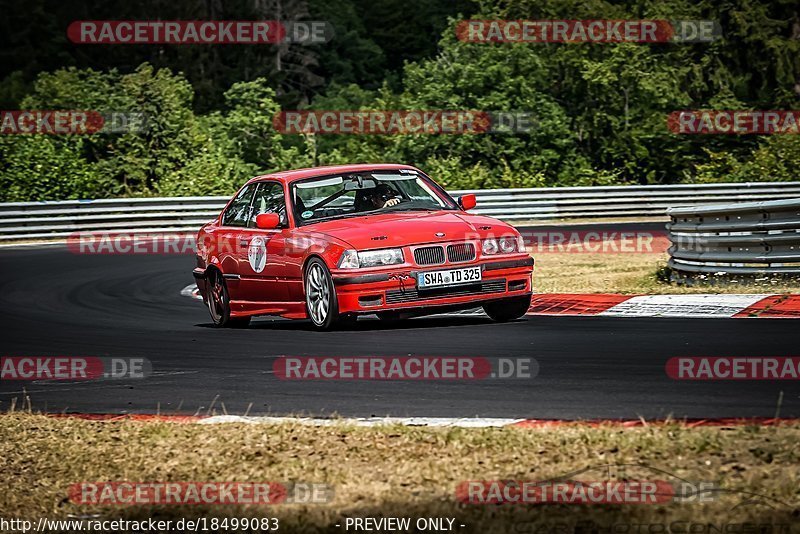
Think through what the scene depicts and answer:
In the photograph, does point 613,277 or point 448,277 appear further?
point 613,277

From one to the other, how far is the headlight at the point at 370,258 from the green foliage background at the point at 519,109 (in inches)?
860

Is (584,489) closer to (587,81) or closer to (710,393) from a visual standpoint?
(710,393)

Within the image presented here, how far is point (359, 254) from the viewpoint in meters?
10.9

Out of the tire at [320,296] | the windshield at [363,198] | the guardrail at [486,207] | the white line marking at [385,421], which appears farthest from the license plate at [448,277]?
the guardrail at [486,207]

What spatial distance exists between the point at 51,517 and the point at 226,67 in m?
64.3

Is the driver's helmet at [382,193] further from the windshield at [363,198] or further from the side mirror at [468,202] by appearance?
the side mirror at [468,202]

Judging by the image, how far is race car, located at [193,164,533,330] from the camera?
11.0 metres

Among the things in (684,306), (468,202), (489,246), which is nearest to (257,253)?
(468,202)

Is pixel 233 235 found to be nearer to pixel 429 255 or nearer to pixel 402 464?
pixel 429 255

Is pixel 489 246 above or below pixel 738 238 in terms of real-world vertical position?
above

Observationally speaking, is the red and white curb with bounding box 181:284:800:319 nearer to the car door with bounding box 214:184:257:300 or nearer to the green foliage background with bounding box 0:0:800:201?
the car door with bounding box 214:184:257:300

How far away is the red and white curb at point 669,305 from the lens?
11547mm

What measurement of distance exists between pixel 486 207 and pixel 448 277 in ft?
59.1

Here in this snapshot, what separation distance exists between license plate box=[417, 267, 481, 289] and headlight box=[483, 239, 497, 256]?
214 mm
